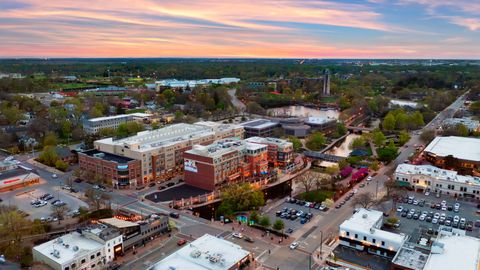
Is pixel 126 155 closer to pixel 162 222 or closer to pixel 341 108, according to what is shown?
pixel 162 222

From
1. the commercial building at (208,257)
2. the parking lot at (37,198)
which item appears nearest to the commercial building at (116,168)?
the parking lot at (37,198)

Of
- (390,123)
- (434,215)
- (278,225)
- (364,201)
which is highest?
(390,123)

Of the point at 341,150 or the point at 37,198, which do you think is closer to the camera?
the point at 37,198

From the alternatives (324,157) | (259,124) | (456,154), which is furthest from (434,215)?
(259,124)

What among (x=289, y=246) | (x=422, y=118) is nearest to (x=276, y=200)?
(x=289, y=246)

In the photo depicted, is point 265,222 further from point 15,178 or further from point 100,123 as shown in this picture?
point 100,123

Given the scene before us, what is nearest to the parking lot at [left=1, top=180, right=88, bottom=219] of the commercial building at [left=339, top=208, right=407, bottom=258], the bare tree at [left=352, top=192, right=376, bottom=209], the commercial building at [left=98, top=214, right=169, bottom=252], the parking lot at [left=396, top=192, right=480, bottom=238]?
the commercial building at [left=98, top=214, right=169, bottom=252]

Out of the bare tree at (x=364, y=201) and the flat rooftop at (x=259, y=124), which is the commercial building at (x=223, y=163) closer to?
the bare tree at (x=364, y=201)
